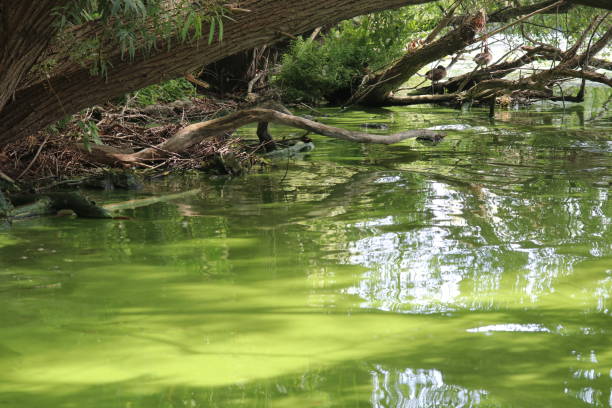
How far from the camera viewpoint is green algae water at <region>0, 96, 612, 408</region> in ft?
8.66

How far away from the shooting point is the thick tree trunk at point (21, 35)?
439cm

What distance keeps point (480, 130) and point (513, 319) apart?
7969mm

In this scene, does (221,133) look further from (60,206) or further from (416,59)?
(416,59)

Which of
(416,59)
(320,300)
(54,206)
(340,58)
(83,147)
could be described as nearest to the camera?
(320,300)

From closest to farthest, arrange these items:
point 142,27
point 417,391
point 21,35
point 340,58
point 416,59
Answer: point 417,391, point 21,35, point 142,27, point 416,59, point 340,58

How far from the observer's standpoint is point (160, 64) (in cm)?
552

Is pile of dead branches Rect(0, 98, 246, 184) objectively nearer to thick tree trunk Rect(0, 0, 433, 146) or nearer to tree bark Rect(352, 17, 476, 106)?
thick tree trunk Rect(0, 0, 433, 146)

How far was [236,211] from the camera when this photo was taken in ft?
18.3

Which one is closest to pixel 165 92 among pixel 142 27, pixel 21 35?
pixel 142 27

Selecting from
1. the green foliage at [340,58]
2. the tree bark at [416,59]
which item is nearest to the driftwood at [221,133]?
the tree bark at [416,59]

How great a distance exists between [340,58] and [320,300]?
1106 centimetres

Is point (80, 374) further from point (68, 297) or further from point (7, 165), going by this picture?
point (7, 165)

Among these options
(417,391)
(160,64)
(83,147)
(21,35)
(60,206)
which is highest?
(21,35)

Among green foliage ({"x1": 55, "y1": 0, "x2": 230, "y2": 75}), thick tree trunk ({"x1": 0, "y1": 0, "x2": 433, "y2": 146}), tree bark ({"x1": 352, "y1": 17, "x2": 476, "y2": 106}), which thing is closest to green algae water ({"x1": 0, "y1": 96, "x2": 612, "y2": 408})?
thick tree trunk ({"x1": 0, "y1": 0, "x2": 433, "y2": 146})
